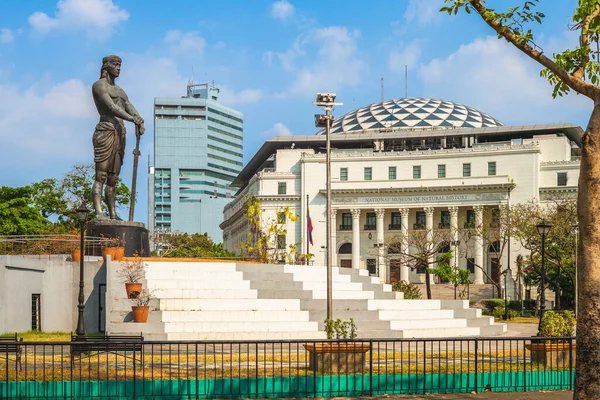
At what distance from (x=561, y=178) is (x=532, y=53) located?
84.6m

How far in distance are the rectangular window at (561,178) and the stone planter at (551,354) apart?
78.2 metres

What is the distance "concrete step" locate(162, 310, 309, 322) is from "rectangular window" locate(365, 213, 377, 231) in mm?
73929

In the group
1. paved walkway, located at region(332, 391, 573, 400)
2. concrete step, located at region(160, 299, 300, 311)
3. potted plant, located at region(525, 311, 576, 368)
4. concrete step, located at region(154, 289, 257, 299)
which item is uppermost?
concrete step, located at region(154, 289, 257, 299)

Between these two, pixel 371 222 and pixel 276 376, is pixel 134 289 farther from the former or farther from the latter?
pixel 371 222

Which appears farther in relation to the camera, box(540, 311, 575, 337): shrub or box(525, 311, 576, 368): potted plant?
box(540, 311, 575, 337): shrub

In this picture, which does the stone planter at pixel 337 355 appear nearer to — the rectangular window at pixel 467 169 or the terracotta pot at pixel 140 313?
the terracotta pot at pixel 140 313

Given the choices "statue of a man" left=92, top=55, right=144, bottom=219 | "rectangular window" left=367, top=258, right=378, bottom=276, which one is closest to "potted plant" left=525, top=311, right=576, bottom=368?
"statue of a man" left=92, top=55, right=144, bottom=219

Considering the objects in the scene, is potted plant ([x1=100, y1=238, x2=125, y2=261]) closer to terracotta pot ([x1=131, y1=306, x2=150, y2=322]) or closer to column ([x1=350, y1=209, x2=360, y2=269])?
terracotta pot ([x1=131, y1=306, x2=150, y2=322])

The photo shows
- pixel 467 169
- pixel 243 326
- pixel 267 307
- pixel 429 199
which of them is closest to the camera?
pixel 243 326

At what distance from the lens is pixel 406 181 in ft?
326

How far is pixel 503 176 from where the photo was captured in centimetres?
9506

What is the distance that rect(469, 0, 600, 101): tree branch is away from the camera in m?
13.4

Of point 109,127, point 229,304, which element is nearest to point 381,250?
point 109,127

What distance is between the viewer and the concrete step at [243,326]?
27513mm
